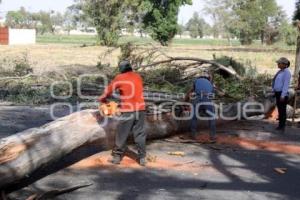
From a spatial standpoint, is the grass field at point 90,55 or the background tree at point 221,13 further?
the background tree at point 221,13

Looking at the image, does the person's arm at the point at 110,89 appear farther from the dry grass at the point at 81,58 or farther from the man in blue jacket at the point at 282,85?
the dry grass at the point at 81,58

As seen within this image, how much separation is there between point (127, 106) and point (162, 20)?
51.1 meters

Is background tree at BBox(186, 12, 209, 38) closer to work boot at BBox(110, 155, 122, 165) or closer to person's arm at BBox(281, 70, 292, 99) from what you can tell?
person's arm at BBox(281, 70, 292, 99)

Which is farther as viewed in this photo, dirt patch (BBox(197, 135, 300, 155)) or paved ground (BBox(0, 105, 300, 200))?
dirt patch (BBox(197, 135, 300, 155))

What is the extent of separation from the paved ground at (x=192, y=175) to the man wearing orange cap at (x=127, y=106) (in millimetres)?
256

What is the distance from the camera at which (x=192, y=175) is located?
8469 mm

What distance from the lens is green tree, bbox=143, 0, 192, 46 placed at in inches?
2325

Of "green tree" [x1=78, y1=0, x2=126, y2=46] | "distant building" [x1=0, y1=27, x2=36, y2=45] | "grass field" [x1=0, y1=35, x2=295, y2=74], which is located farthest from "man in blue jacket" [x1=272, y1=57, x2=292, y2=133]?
"distant building" [x1=0, y1=27, x2=36, y2=45]

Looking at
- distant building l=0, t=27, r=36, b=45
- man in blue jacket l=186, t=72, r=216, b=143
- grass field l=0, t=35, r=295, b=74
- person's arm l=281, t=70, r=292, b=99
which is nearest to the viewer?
man in blue jacket l=186, t=72, r=216, b=143

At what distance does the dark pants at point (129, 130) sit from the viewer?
895cm

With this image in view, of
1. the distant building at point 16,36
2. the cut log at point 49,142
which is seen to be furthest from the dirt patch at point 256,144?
the distant building at point 16,36

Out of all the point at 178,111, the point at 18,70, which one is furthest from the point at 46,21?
the point at 178,111

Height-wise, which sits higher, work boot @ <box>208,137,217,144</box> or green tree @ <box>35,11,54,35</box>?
green tree @ <box>35,11,54,35</box>

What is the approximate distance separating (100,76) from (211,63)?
3562 millimetres
